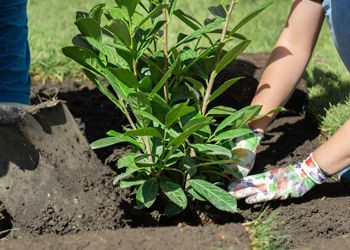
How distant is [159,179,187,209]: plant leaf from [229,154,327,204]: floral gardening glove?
25 centimetres

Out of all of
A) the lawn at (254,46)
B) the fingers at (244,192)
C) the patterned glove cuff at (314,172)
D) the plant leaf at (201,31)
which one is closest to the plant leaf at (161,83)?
the plant leaf at (201,31)

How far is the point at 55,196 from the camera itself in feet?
7.00

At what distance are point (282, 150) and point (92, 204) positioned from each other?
0.92 metres

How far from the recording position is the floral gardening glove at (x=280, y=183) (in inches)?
90.6

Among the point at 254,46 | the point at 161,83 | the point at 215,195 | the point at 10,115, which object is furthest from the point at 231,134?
the point at 254,46

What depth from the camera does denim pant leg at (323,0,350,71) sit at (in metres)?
2.29

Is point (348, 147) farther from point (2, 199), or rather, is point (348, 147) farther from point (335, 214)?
point (2, 199)

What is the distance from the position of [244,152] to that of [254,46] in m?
1.60

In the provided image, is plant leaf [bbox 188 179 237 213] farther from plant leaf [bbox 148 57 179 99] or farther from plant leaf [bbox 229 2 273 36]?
plant leaf [bbox 229 2 273 36]

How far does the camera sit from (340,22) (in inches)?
91.7

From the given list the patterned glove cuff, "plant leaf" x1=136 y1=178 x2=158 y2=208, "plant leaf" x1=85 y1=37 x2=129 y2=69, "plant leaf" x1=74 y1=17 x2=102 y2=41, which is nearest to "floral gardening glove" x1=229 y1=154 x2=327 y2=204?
the patterned glove cuff

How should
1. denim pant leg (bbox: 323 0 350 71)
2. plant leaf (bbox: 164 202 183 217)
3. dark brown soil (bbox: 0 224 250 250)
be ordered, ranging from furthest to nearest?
denim pant leg (bbox: 323 0 350 71) → plant leaf (bbox: 164 202 183 217) → dark brown soil (bbox: 0 224 250 250)

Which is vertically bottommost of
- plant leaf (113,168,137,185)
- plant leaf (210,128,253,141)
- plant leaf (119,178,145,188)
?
plant leaf (119,178,145,188)

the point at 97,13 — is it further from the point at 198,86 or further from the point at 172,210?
the point at 172,210
